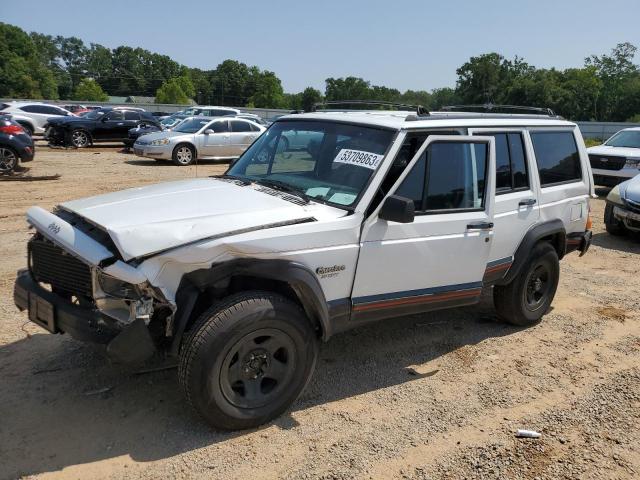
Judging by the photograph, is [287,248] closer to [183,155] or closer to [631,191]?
[631,191]

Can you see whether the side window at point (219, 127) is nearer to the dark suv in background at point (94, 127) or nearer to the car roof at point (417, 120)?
the dark suv in background at point (94, 127)

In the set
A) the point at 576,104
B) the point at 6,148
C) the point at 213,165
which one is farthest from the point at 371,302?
the point at 576,104

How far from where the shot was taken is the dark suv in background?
68.5 ft

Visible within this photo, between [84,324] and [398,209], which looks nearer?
[84,324]

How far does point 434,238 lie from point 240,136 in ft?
49.7

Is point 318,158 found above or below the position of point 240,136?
above

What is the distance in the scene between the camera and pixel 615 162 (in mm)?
13102

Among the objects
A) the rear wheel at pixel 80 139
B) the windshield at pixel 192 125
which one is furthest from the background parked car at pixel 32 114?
the windshield at pixel 192 125

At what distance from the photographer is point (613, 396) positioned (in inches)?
161

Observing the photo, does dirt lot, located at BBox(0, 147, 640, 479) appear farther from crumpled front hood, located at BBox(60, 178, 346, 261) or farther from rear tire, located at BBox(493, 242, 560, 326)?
crumpled front hood, located at BBox(60, 178, 346, 261)

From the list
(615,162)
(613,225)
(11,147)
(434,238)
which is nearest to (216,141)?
(11,147)

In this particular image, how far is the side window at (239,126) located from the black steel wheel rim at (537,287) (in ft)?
47.8

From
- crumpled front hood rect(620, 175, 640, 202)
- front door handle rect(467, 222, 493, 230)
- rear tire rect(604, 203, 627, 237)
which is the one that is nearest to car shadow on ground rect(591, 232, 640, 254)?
rear tire rect(604, 203, 627, 237)

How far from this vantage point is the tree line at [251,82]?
251 ft
